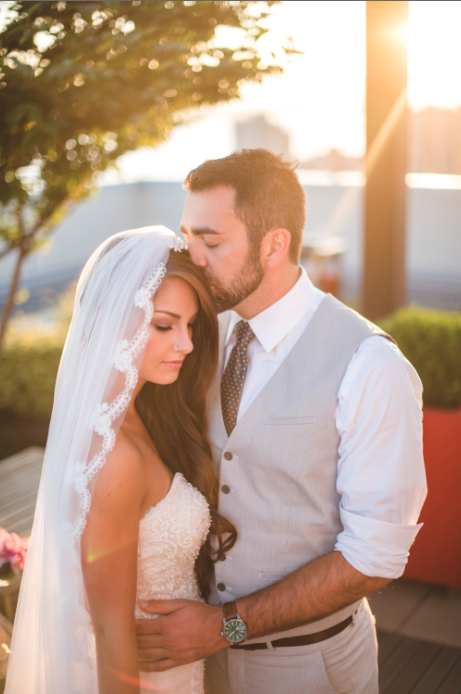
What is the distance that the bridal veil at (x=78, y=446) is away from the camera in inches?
63.6

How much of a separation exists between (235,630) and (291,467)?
20.0 inches

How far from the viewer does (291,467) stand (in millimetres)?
1700

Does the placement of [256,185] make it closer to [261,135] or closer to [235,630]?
[235,630]

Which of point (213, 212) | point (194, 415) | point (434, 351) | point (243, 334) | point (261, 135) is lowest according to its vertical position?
point (434, 351)

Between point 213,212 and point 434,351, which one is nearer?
point 213,212

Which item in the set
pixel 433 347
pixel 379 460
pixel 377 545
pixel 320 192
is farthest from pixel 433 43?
pixel 320 192

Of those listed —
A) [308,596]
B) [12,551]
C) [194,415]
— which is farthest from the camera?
[12,551]

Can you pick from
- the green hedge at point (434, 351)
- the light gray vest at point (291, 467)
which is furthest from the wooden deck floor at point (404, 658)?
the green hedge at point (434, 351)

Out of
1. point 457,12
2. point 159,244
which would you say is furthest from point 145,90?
point 457,12

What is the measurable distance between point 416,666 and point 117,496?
78.6 inches

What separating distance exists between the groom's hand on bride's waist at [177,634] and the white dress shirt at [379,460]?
1.51 feet

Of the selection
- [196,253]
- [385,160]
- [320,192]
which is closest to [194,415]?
[196,253]

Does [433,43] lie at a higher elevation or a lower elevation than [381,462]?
higher

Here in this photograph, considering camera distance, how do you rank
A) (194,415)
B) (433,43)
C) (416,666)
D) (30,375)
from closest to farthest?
1. (194,415)
2. (416,666)
3. (433,43)
4. (30,375)
